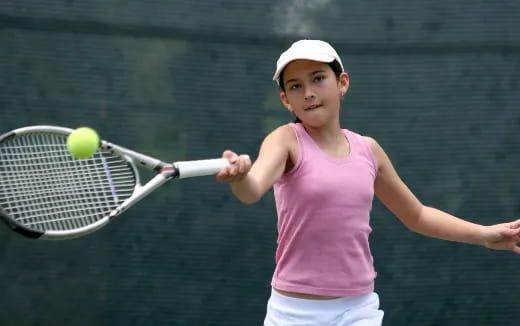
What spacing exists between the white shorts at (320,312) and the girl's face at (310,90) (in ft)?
1.59

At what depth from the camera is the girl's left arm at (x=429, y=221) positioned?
2.63 metres

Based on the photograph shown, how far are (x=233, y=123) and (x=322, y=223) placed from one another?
1363 mm

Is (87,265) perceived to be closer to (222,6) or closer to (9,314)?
(9,314)

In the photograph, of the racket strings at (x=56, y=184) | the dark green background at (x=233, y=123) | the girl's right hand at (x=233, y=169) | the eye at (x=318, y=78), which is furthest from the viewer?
the dark green background at (x=233, y=123)

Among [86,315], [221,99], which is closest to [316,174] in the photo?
[221,99]

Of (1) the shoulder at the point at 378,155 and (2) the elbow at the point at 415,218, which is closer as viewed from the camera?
(1) the shoulder at the point at 378,155

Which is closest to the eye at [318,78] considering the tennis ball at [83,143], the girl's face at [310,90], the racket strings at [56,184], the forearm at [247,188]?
the girl's face at [310,90]

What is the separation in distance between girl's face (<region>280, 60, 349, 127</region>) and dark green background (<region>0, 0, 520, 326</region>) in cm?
Result: 124

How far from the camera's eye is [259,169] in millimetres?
2189

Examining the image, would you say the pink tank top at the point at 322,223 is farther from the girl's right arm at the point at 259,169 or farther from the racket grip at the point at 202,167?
the racket grip at the point at 202,167

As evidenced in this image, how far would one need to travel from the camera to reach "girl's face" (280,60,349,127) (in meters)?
2.39

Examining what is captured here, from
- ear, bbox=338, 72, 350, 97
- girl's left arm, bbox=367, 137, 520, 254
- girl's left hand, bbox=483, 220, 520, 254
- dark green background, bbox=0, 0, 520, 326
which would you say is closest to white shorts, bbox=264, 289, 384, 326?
girl's left arm, bbox=367, 137, 520, 254

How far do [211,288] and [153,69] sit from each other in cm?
93

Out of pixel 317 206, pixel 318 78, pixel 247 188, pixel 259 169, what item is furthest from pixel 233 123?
pixel 247 188
